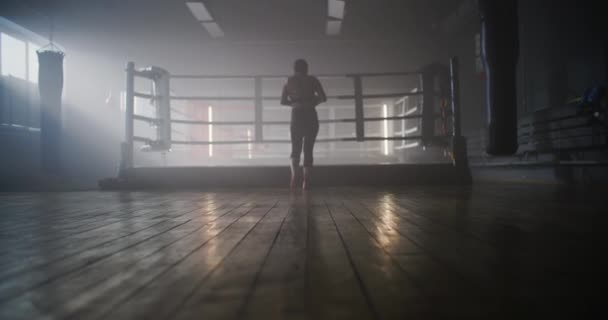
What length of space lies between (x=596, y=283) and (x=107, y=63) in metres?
9.64

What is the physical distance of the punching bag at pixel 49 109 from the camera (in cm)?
583

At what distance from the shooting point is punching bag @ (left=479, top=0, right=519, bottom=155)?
312 centimetres

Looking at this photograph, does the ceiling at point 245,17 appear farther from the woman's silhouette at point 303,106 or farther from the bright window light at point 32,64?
the woman's silhouette at point 303,106

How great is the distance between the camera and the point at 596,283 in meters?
0.69

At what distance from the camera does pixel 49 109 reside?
19.2 feet

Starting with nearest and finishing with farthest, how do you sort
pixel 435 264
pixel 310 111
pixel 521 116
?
pixel 435 264, pixel 310 111, pixel 521 116

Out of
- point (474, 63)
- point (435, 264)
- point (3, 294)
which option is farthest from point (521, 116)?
point (3, 294)

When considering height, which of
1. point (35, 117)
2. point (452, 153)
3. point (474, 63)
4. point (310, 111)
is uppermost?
point (474, 63)

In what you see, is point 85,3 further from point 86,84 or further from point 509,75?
point 509,75

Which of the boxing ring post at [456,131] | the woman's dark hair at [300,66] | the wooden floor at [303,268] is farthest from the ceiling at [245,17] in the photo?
the wooden floor at [303,268]

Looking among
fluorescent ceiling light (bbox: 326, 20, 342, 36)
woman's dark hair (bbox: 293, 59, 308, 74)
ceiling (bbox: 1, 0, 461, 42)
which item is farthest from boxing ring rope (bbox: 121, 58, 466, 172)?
fluorescent ceiling light (bbox: 326, 20, 342, 36)

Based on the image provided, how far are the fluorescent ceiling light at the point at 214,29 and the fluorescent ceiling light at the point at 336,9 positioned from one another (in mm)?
2385

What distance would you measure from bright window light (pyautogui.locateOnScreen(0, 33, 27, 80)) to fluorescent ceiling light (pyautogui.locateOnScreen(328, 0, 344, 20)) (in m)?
5.88

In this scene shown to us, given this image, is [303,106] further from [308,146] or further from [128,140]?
[128,140]
